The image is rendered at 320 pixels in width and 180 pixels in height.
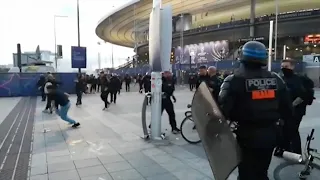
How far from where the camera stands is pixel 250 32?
42469 millimetres

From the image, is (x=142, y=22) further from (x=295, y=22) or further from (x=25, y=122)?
(x=25, y=122)

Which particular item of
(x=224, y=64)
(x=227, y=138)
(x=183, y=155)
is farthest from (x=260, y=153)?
(x=224, y=64)

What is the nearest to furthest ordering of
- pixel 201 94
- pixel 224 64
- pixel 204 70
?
pixel 201 94 → pixel 204 70 → pixel 224 64

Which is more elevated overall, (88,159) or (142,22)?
(142,22)

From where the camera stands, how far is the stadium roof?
4697cm

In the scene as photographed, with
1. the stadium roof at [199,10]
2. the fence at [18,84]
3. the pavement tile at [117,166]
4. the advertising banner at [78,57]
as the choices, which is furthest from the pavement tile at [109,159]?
the stadium roof at [199,10]

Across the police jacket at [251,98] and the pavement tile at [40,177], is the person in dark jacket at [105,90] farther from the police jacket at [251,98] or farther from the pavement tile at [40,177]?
the police jacket at [251,98]

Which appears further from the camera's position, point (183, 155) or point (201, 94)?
point (183, 155)

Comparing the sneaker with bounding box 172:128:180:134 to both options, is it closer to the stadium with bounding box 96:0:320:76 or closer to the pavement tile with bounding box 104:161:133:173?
the pavement tile with bounding box 104:161:133:173

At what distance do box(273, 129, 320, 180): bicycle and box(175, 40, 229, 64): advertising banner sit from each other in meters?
39.8

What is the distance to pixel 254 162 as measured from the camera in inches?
106

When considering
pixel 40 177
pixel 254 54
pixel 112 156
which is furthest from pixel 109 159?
pixel 254 54

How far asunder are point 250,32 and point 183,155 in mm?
39724

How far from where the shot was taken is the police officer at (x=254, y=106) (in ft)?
8.43
